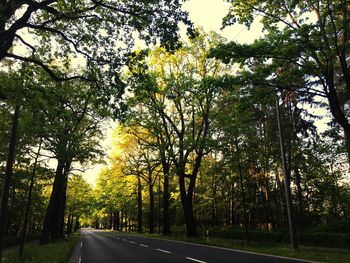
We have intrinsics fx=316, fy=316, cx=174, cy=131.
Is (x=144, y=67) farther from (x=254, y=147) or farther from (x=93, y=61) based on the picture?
(x=254, y=147)

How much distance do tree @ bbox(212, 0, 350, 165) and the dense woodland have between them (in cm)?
6

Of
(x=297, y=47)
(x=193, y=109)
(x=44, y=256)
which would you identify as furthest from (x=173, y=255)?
(x=193, y=109)

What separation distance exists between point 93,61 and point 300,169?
25571 millimetres

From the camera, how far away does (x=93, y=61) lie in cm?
1197

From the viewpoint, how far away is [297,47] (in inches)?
546

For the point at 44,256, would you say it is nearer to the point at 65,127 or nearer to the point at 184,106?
the point at 65,127

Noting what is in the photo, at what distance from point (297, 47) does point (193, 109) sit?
51.7 feet

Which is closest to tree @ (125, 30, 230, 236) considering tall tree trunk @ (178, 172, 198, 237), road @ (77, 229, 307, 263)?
tall tree trunk @ (178, 172, 198, 237)

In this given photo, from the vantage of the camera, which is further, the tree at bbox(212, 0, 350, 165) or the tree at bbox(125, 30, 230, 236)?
the tree at bbox(125, 30, 230, 236)

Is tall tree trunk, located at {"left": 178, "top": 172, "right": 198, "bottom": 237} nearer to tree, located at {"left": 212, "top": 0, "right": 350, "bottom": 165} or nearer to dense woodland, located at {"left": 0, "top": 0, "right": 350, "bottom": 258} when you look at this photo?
dense woodland, located at {"left": 0, "top": 0, "right": 350, "bottom": 258}

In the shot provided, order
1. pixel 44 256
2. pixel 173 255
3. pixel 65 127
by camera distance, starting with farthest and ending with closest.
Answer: pixel 65 127, pixel 173 255, pixel 44 256

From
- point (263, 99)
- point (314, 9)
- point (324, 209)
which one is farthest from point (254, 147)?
point (314, 9)

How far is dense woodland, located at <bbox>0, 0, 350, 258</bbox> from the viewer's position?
11445 mm

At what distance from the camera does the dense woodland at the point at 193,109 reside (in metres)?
11.4
